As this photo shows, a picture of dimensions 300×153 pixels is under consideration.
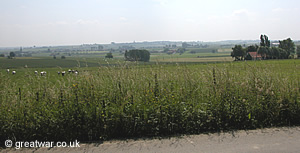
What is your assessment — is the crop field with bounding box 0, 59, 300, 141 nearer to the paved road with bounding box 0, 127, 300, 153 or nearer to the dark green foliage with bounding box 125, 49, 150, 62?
the paved road with bounding box 0, 127, 300, 153

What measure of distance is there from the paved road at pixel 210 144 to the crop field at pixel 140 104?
30cm

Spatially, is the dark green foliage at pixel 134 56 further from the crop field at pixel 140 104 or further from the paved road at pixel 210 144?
the paved road at pixel 210 144

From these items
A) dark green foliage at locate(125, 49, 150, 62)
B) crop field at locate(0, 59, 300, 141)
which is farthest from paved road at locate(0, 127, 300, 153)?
dark green foliage at locate(125, 49, 150, 62)

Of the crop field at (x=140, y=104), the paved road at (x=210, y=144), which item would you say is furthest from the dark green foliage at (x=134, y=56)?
the paved road at (x=210, y=144)

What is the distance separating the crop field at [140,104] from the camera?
477cm

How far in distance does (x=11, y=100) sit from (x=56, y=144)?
1.52 meters

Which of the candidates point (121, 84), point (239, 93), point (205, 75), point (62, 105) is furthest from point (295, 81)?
point (62, 105)

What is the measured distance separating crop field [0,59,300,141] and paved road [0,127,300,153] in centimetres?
30

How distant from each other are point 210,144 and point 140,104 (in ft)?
5.20

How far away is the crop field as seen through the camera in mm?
4773

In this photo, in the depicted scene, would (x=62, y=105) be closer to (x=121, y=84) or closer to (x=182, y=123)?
(x=121, y=84)

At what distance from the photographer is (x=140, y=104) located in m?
5.12

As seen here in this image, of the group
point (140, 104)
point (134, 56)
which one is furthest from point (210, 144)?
point (134, 56)

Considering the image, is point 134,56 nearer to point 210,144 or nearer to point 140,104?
point 140,104
